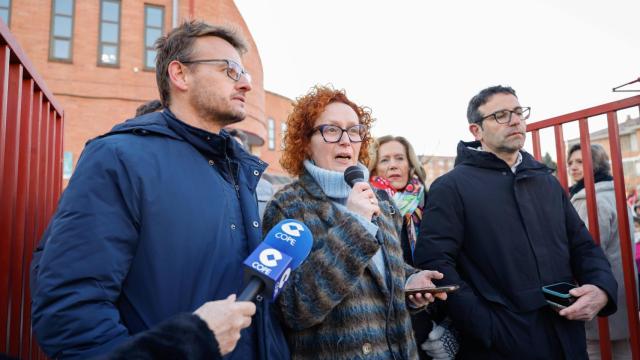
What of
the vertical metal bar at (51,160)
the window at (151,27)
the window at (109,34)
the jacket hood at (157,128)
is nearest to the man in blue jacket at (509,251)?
the jacket hood at (157,128)

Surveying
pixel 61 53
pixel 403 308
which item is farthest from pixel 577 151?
pixel 61 53

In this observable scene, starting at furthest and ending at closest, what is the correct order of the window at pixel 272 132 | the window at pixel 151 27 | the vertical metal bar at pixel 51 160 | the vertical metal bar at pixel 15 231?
the window at pixel 272 132, the window at pixel 151 27, the vertical metal bar at pixel 51 160, the vertical metal bar at pixel 15 231

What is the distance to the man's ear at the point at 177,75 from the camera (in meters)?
2.04

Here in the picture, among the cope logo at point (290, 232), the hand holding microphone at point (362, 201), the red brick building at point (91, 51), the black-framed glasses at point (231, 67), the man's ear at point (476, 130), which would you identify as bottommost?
the cope logo at point (290, 232)

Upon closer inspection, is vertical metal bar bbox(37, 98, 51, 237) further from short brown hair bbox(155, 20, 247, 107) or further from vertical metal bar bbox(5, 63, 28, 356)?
short brown hair bbox(155, 20, 247, 107)

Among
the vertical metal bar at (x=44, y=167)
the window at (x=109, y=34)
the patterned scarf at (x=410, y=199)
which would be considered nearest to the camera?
the vertical metal bar at (x=44, y=167)

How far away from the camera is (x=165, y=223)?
1.60 metres

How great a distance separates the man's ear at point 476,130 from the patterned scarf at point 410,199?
34.1 inches

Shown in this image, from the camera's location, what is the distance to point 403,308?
2.24 m

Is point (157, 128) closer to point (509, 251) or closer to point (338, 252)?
point (338, 252)

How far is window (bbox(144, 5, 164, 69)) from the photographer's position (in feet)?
55.2

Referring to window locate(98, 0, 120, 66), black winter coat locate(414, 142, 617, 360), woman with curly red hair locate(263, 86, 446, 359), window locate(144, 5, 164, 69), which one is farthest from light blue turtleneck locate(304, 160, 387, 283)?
window locate(98, 0, 120, 66)

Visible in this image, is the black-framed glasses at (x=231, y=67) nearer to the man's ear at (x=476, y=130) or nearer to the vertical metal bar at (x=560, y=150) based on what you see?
the man's ear at (x=476, y=130)

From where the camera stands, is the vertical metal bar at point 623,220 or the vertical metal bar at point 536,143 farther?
the vertical metal bar at point 536,143
